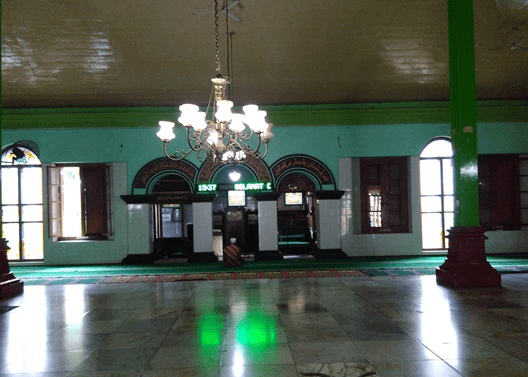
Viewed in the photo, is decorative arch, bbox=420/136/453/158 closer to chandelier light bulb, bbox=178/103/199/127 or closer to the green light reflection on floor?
chandelier light bulb, bbox=178/103/199/127

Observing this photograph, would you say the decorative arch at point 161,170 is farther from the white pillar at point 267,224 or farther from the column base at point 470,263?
the column base at point 470,263

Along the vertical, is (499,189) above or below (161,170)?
below

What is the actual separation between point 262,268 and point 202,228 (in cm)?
193

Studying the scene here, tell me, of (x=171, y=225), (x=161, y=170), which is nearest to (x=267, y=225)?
(x=161, y=170)

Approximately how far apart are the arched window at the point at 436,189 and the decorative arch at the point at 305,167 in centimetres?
222

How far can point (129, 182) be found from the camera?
8.85 metres

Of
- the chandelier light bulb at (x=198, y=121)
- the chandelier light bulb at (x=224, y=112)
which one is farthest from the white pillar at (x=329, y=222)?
the chandelier light bulb at (x=224, y=112)

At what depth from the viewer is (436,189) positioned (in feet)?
30.3

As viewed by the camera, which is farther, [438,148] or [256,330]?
[438,148]

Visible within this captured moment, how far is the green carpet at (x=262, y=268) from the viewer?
22.2ft

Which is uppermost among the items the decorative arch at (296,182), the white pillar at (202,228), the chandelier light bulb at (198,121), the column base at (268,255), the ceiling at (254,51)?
the ceiling at (254,51)

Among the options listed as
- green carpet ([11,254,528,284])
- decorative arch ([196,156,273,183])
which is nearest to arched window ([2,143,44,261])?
green carpet ([11,254,528,284])

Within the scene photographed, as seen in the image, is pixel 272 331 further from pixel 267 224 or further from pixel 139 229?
pixel 139 229

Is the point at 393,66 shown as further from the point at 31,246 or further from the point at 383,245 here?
the point at 31,246
